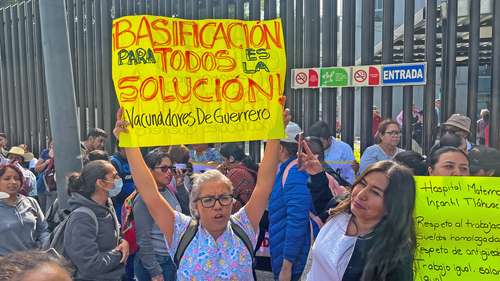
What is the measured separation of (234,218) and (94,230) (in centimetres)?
111

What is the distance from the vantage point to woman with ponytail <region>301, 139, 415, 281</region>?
2.25 meters

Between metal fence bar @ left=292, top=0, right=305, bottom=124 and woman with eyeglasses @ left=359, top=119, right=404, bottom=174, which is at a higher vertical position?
metal fence bar @ left=292, top=0, right=305, bottom=124

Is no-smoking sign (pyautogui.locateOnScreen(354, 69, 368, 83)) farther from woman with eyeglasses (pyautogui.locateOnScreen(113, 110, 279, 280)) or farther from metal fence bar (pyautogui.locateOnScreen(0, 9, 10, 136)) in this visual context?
metal fence bar (pyautogui.locateOnScreen(0, 9, 10, 136))

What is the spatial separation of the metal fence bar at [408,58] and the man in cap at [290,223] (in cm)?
305

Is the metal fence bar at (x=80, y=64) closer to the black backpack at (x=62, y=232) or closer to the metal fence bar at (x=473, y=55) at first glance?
the metal fence bar at (x=473, y=55)

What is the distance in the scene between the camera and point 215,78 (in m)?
3.29

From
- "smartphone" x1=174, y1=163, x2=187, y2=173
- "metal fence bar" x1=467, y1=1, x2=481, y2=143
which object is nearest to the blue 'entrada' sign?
"metal fence bar" x1=467, y1=1, x2=481, y2=143

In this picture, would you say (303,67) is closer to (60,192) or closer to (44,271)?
(60,192)

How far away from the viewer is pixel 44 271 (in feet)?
5.00

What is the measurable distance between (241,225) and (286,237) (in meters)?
1.15

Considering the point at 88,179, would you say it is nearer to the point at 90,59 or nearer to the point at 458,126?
the point at 458,126

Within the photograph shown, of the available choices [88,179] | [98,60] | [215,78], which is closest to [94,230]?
[88,179]

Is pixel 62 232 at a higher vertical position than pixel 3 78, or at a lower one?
lower

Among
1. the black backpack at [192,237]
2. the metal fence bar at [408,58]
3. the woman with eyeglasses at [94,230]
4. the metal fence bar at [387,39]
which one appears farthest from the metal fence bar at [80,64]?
the black backpack at [192,237]
